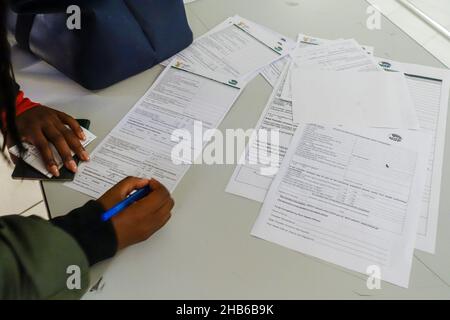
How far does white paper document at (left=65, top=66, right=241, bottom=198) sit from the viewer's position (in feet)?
2.25

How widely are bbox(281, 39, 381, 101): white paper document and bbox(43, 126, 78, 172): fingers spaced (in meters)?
0.47

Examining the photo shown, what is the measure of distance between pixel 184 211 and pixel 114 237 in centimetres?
12

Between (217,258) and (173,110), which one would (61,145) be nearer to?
(173,110)

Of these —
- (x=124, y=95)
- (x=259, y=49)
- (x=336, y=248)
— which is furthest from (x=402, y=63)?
(x=124, y=95)

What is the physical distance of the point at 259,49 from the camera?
0.93m

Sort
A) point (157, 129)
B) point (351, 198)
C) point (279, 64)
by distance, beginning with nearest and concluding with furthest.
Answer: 1. point (351, 198)
2. point (157, 129)
3. point (279, 64)

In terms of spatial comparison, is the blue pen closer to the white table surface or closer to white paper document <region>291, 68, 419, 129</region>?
the white table surface

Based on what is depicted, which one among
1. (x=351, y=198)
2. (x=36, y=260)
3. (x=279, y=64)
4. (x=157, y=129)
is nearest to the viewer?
(x=36, y=260)

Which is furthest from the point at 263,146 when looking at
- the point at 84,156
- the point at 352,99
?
the point at 84,156

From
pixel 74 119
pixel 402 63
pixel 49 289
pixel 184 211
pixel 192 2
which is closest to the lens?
pixel 49 289

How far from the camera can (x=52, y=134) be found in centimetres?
71

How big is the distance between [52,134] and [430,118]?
2.44 feet

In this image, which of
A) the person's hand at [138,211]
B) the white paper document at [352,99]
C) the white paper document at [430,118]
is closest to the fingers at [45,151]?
the person's hand at [138,211]
